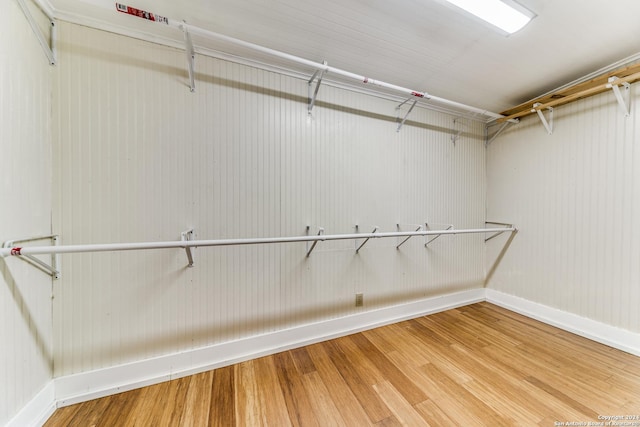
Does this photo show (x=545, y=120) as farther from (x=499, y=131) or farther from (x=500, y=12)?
(x=500, y=12)

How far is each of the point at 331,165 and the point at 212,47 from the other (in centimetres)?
126

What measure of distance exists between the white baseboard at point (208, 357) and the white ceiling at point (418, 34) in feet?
7.34

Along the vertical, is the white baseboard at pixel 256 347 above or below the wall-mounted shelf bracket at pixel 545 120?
below

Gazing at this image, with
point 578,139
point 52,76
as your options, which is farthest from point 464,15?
point 52,76

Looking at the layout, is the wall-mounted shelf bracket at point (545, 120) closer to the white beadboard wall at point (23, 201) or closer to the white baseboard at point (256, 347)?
the white baseboard at point (256, 347)

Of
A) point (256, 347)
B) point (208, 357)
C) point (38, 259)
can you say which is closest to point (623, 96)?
point (256, 347)

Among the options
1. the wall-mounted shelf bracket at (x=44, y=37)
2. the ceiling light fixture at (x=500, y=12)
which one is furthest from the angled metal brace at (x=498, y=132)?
the wall-mounted shelf bracket at (x=44, y=37)

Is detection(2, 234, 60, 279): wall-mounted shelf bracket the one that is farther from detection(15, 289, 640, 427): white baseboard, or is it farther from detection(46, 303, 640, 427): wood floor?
detection(46, 303, 640, 427): wood floor

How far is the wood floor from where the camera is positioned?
1.20 m

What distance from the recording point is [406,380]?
147 cm

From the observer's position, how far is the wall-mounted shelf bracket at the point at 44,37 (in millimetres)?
1112

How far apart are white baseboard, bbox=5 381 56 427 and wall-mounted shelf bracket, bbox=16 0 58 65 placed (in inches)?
75.0

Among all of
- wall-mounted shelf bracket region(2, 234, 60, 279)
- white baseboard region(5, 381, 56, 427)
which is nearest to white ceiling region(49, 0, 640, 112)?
wall-mounted shelf bracket region(2, 234, 60, 279)

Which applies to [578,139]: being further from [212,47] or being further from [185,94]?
[185,94]
